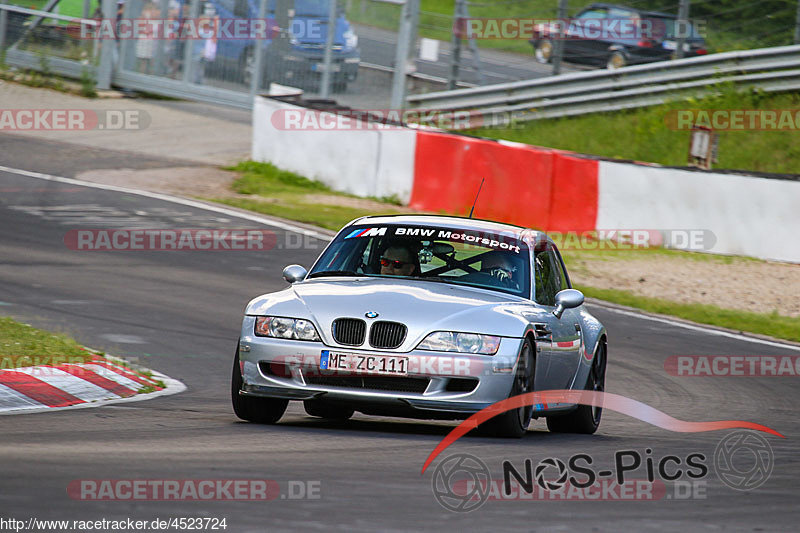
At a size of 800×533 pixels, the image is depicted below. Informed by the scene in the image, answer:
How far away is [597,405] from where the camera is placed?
889 centimetres

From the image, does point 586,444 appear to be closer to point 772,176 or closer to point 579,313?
point 579,313

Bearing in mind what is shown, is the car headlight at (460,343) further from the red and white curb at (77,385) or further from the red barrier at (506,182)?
the red barrier at (506,182)

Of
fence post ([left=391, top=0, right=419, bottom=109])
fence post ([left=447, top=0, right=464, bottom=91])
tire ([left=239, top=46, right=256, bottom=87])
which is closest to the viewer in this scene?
fence post ([left=447, top=0, right=464, bottom=91])

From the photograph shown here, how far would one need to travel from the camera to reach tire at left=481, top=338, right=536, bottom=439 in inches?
279

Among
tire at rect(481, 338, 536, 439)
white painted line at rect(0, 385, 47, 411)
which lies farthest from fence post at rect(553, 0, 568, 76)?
white painted line at rect(0, 385, 47, 411)

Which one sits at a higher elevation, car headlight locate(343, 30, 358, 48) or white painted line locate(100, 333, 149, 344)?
car headlight locate(343, 30, 358, 48)

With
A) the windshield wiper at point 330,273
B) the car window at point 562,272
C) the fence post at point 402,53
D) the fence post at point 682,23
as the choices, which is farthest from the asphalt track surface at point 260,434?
the fence post at point 402,53

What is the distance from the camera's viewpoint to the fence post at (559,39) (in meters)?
23.2

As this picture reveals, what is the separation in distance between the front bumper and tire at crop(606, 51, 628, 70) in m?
17.6

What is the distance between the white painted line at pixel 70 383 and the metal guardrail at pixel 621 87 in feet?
53.4

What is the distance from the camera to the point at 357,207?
20.4 meters

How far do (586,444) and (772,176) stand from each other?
10.6m

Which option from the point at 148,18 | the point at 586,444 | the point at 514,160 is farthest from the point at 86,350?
the point at 148,18

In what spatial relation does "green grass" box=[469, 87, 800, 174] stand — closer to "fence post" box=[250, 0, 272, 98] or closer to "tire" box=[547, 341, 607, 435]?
"fence post" box=[250, 0, 272, 98]
